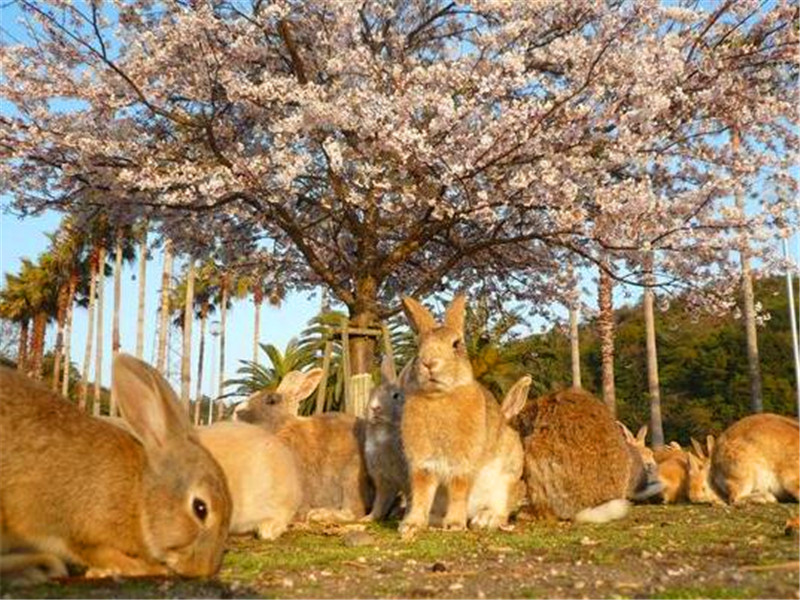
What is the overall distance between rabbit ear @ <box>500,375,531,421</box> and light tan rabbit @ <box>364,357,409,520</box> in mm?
901

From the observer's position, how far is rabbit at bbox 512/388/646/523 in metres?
8.05

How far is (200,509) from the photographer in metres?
4.16

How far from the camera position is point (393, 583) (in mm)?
4488

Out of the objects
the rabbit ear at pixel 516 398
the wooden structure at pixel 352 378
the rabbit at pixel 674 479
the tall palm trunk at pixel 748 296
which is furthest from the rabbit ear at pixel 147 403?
the tall palm trunk at pixel 748 296

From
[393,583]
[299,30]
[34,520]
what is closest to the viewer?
[34,520]

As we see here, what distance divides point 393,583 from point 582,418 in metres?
4.09

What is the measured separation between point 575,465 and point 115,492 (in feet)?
15.5

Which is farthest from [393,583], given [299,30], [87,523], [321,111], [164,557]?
[299,30]

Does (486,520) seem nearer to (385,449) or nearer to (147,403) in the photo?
(385,449)

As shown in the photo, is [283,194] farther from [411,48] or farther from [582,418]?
[582,418]

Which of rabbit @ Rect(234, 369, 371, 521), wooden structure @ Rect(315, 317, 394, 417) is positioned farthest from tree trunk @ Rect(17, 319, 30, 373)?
rabbit @ Rect(234, 369, 371, 521)

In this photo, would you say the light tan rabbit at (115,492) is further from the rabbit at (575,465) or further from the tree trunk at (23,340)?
the tree trunk at (23,340)

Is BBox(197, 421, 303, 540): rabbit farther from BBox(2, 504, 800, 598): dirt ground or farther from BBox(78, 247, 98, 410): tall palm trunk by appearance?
BBox(78, 247, 98, 410): tall palm trunk

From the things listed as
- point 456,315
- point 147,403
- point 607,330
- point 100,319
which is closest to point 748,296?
point 607,330
